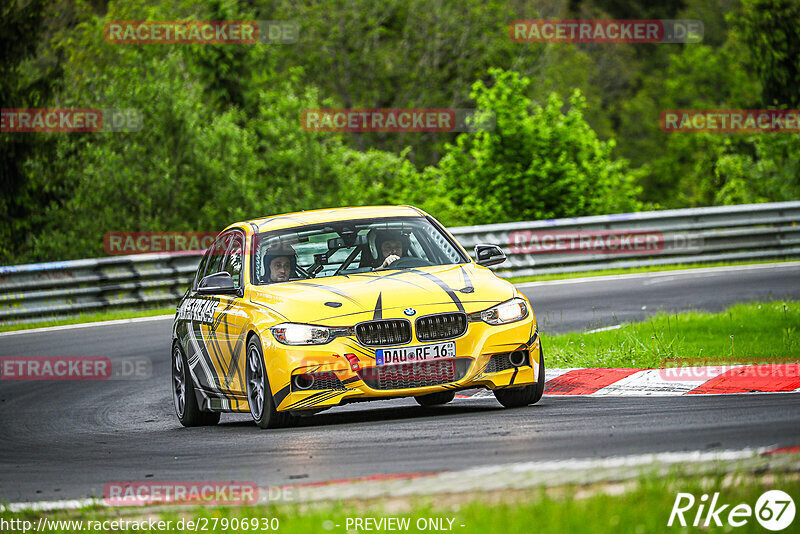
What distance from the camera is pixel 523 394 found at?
9680 millimetres

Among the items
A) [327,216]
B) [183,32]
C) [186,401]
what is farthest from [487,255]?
[183,32]

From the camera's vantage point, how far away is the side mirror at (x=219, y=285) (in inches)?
393

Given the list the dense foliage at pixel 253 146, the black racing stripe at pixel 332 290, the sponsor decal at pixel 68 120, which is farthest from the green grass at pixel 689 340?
the sponsor decal at pixel 68 120

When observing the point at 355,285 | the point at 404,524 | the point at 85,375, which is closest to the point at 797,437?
the point at 404,524

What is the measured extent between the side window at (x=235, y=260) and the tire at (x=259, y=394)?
0.94 m

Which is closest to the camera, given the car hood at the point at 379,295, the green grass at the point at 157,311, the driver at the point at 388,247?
the car hood at the point at 379,295

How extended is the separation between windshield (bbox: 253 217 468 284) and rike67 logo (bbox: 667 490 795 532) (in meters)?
5.18

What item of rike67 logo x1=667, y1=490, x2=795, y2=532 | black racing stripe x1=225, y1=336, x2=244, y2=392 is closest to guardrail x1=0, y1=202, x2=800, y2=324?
black racing stripe x1=225, y1=336, x2=244, y2=392

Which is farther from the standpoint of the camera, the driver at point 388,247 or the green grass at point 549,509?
the driver at point 388,247

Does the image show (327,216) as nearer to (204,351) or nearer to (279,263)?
(279,263)

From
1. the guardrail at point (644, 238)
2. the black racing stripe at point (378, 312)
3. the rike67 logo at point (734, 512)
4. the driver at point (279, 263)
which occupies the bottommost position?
the guardrail at point (644, 238)

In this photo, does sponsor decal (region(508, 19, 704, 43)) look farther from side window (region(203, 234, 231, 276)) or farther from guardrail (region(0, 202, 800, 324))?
side window (region(203, 234, 231, 276))

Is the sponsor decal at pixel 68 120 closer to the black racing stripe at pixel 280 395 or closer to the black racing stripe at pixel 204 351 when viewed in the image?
the black racing stripe at pixel 204 351

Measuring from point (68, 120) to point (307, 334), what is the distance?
23683mm
